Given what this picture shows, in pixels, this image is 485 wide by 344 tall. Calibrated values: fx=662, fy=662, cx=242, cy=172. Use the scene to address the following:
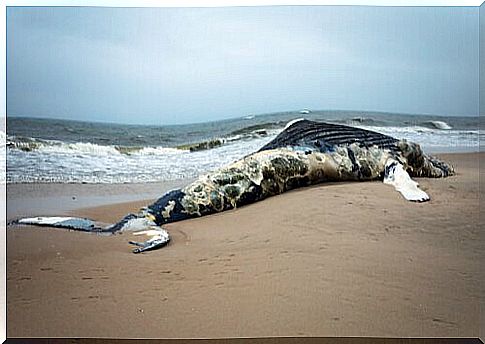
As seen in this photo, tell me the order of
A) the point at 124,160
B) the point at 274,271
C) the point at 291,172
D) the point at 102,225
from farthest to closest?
the point at 291,172, the point at 124,160, the point at 102,225, the point at 274,271

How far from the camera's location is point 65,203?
10.9 feet

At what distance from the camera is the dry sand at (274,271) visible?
299 centimetres

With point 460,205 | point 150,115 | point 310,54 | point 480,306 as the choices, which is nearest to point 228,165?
point 150,115

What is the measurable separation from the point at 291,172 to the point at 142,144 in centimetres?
81

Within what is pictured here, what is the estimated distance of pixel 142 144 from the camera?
3.37m

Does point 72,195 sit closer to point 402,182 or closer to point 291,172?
point 291,172

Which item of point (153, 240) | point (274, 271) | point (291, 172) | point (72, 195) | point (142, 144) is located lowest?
point (274, 271)

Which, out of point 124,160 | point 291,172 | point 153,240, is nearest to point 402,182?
point 291,172

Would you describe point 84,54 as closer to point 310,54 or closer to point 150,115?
point 150,115

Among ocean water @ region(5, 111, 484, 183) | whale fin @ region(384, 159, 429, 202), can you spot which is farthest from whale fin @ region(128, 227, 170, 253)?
whale fin @ region(384, 159, 429, 202)

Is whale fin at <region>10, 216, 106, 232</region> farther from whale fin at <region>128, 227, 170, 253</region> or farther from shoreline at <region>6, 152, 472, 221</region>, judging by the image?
whale fin at <region>128, 227, 170, 253</region>

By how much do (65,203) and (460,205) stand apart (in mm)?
1985

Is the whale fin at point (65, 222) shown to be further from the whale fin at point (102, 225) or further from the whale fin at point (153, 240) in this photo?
the whale fin at point (153, 240)

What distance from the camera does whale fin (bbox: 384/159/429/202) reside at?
132 inches
